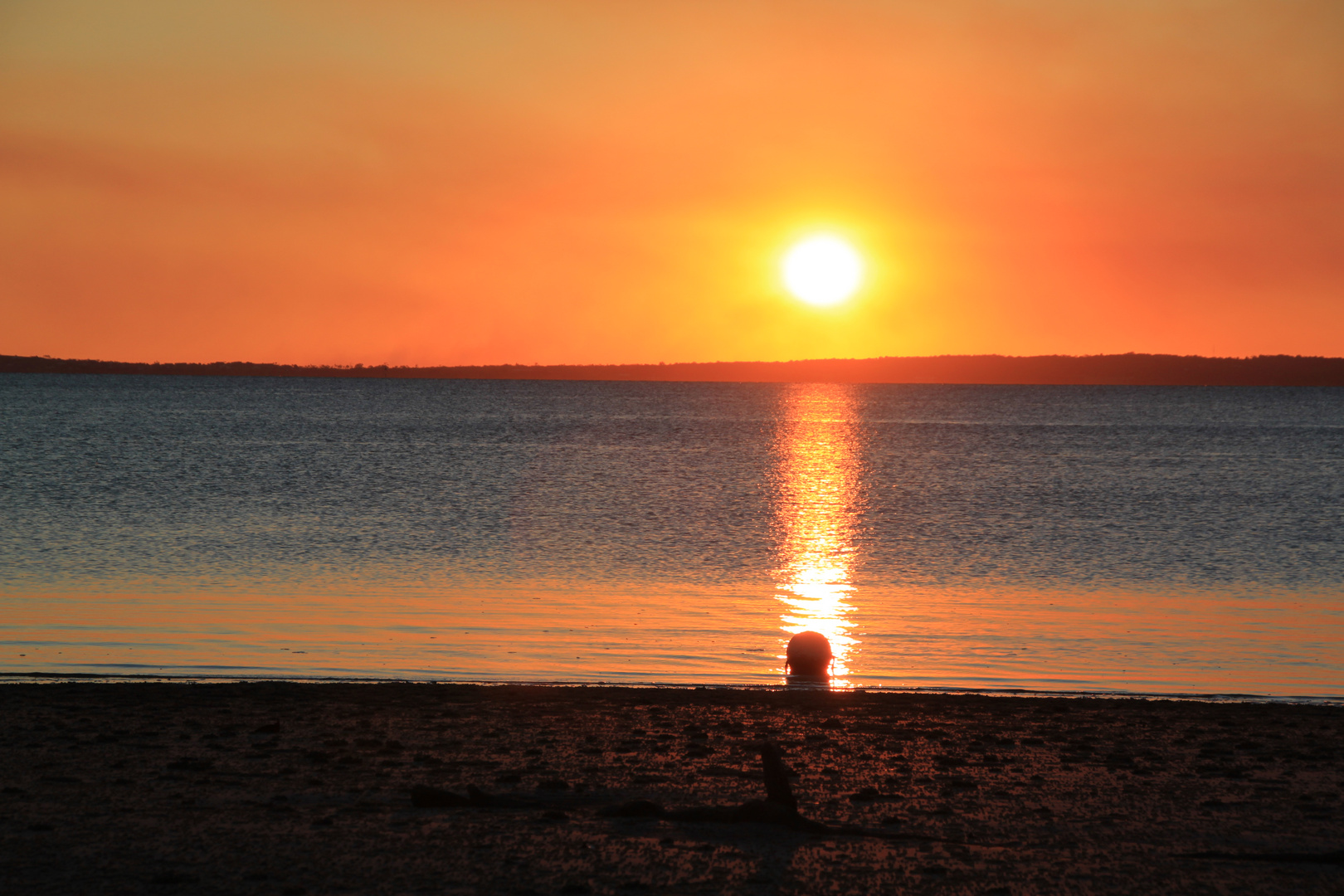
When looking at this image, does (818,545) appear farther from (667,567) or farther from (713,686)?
(713,686)

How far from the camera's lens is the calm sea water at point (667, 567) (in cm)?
1847

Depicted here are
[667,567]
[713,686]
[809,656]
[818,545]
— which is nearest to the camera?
[713,686]

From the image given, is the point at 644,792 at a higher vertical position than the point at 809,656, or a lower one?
lower

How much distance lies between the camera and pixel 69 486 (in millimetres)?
49969

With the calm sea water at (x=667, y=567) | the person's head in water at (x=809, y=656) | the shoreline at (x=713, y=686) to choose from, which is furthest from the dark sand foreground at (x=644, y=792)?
the calm sea water at (x=667, y=567)

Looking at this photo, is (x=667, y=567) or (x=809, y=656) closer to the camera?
(x=809, y=656)

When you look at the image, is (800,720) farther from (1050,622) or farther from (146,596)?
(146,596)

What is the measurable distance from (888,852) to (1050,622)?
587 inches

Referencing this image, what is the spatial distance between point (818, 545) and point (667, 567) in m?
7.91

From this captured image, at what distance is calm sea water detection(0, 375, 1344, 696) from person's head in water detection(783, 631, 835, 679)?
0.40 m

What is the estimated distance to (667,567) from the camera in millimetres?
30000

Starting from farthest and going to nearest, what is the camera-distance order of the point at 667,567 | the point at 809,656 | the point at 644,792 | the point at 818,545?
the point at 818,545
the point at 667,567
the point at 809,656
the point at 644,792

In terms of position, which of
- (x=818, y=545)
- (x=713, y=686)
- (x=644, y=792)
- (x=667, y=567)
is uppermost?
(x=818, y=545)

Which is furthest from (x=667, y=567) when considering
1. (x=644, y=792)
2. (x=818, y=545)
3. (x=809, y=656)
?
(x=644, y=792)
